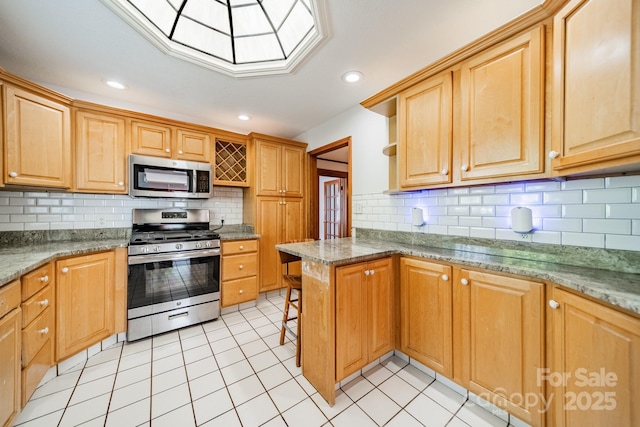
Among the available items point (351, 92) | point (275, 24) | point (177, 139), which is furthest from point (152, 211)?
point (351, 92)

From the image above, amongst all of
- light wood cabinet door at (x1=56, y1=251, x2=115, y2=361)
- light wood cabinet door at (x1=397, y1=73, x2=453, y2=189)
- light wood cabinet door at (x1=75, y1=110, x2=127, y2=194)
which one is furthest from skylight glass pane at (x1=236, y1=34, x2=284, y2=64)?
light wood cabinet door at (x1=56, y1=251, x2=115, y2=361)

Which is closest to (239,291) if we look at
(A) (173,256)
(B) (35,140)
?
(A) (173,256)

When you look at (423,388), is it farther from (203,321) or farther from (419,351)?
(203,321)

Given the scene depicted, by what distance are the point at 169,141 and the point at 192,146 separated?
236mm

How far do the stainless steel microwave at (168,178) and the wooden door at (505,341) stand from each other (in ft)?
9.26

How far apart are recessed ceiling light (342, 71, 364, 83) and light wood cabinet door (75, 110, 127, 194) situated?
233cm

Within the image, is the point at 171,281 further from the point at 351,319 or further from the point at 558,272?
the point at 558,272

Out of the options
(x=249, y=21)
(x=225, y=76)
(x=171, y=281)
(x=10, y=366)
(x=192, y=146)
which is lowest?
(x=10, y=366)

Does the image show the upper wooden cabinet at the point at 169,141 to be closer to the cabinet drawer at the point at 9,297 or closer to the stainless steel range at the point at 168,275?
the stainless steel range at the point at 168,275

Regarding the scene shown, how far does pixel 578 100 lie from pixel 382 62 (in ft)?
4.21

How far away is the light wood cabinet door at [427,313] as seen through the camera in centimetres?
148

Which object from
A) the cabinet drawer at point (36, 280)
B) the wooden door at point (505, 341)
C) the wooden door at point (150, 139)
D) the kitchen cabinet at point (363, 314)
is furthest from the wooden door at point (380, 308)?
the wooden door at point (150, 139)

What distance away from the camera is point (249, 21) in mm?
1753

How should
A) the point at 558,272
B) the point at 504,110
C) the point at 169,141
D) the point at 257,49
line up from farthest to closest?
the point at 169,141
the point at 257,49
the point at 504,110
the point at 558,272
